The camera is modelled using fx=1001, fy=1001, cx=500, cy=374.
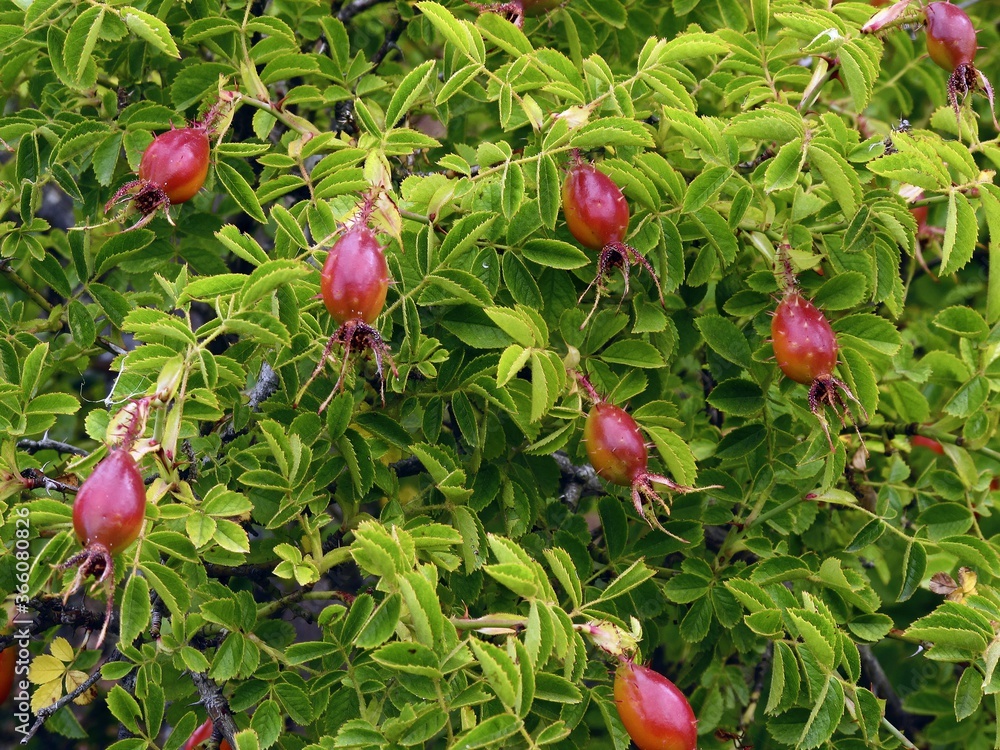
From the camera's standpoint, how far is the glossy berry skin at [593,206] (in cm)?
152

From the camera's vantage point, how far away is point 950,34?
65.3 inches

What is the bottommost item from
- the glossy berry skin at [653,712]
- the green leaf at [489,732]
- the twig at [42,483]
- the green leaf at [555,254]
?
the glossy berry skin at [653,712]

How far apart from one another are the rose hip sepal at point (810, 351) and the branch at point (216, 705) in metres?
1.02

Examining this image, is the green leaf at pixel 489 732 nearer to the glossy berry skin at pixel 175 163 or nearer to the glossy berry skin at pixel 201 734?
the glossy berry skin at pixel 201 734

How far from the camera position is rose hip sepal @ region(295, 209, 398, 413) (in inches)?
52.2

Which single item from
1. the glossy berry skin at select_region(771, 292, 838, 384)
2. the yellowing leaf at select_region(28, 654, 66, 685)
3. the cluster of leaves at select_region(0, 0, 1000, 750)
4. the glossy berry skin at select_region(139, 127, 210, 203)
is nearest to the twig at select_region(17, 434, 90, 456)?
the cluster of leaves at select_region(0, 0, 1000, 750)

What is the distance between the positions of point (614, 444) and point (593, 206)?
0.36m

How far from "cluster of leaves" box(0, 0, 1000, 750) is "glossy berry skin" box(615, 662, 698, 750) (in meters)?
0.08

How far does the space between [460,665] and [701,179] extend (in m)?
0.83

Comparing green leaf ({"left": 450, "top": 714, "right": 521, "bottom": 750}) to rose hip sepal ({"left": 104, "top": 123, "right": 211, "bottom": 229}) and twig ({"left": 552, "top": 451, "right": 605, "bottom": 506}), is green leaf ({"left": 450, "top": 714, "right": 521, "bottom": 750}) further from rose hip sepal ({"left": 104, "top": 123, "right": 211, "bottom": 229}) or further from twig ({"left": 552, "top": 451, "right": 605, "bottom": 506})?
rose hip sepal ({"left": 104, "top": 123, "right": 211, "bottom": 229})

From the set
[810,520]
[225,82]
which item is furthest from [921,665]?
[225,82]

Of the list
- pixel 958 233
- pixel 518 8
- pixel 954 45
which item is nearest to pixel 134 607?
pixel 518 8

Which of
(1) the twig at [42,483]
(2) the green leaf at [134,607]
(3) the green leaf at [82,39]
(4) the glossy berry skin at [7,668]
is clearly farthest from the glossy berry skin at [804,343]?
(4) the glossy berry skin at [7,668]

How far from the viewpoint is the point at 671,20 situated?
7.30 feet
